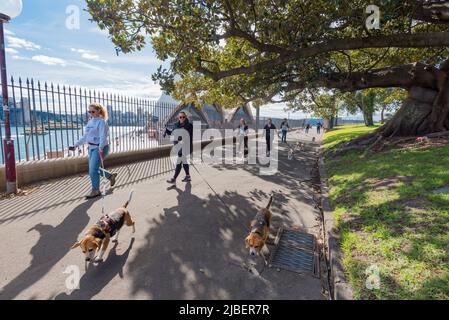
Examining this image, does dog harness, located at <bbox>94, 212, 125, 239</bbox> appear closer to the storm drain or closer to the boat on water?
the storm drain

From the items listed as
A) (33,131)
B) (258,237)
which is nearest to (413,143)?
(258,237)

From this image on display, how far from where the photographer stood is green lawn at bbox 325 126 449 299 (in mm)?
2633

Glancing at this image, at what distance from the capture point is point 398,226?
3.74 m

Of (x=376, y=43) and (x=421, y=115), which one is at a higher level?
(x=376, y=43)

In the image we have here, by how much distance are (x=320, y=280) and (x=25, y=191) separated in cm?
678

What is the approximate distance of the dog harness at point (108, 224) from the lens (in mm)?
3192

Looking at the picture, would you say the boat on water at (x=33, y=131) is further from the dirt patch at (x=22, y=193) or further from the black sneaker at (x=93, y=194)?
the black sneaker at (x=93, y=194)

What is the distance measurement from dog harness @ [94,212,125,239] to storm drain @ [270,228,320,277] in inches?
87.4

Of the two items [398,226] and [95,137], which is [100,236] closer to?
[95,137]

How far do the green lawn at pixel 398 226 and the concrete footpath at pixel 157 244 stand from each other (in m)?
0.60

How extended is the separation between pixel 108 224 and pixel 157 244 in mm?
796

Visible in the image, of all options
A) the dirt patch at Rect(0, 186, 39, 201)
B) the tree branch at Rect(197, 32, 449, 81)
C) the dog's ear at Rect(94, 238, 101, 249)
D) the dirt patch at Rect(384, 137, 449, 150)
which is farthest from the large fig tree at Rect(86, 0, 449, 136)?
the dog's ear at Rect(94, 238, 101, 249)

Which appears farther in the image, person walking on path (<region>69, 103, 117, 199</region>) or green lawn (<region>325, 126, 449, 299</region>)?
person walking on path (<region>69, 103, 117, 199</region>)
